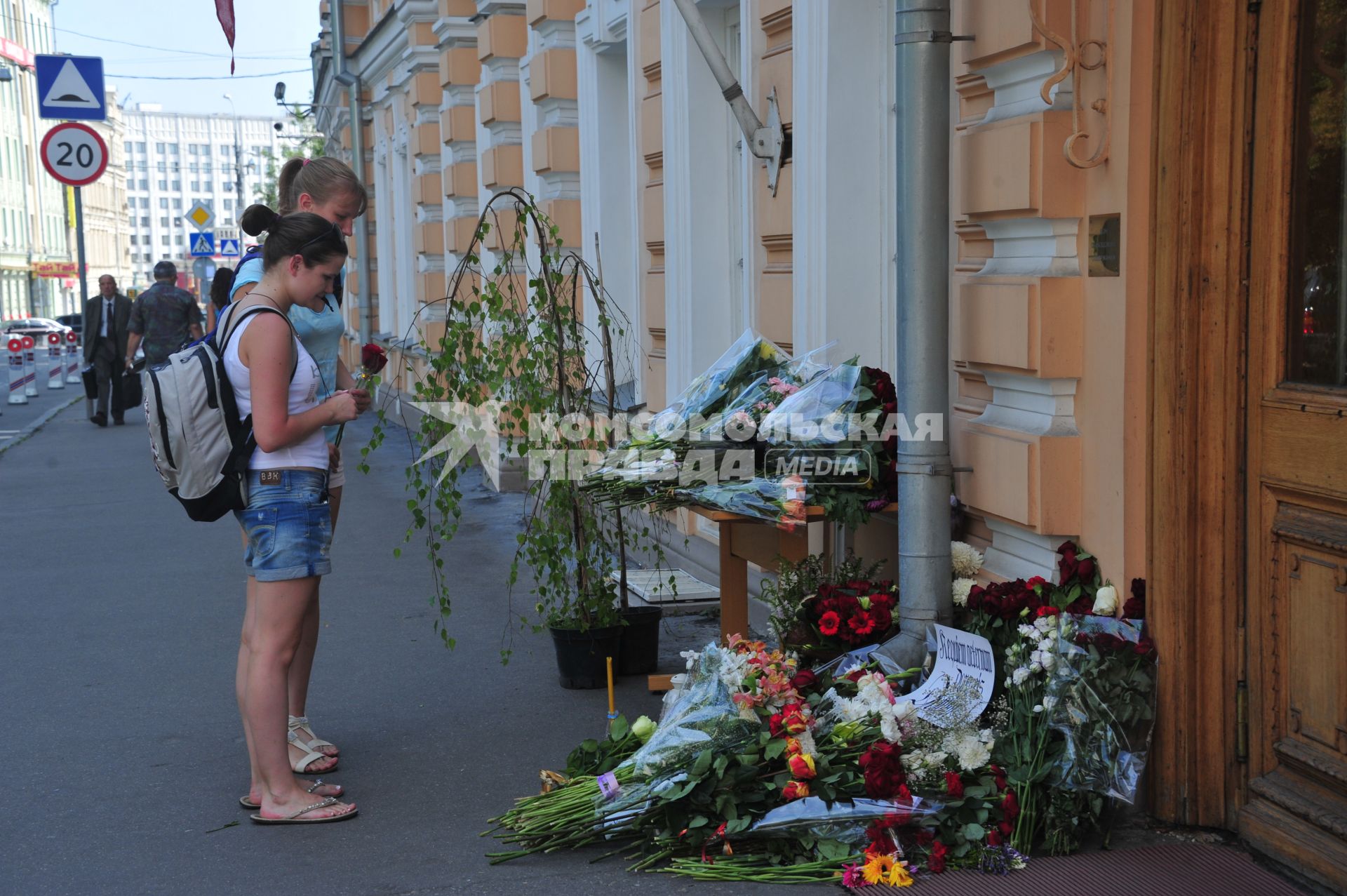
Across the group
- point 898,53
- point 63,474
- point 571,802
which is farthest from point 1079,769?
point 63,474

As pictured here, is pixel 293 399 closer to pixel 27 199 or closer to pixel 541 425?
pixel 541 425

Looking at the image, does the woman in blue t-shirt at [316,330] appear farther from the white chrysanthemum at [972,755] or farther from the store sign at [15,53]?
the store sign at [15,53]

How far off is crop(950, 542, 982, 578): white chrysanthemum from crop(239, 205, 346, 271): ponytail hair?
6.60 ft

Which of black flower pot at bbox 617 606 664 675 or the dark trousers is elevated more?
the dark trousers

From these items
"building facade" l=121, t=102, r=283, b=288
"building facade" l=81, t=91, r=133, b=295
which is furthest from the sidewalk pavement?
"building facade" l=121, t=102, r=283, b=288

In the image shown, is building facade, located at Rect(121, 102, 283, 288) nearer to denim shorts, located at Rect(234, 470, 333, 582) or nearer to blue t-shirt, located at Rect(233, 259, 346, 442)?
blue t-shirt, located at Rect(233, 259, 346, 442)

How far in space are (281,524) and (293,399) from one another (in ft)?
1.13

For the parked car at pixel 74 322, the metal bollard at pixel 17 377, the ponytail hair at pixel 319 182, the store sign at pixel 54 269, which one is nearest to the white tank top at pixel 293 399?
the ponytail hair at pixel 319 182

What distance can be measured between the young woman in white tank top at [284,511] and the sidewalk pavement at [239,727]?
9.2 inches

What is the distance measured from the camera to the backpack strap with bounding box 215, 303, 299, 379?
380 centimetres

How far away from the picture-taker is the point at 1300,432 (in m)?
3.26

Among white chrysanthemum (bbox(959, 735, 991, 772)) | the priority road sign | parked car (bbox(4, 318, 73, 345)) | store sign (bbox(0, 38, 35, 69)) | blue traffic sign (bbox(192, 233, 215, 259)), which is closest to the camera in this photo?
white chrysanthemum (bbox(959, 735, 991, 772))

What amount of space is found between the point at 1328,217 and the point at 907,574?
4.96ft

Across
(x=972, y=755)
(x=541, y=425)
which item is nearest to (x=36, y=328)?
(x=541, y=425)
